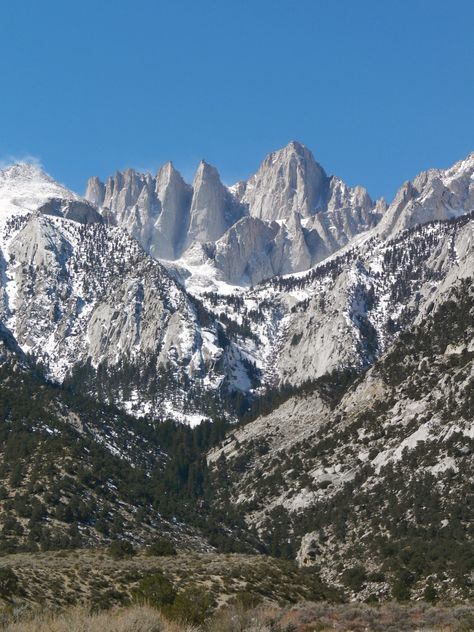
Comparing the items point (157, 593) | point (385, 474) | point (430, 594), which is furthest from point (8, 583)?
point (385, 474)

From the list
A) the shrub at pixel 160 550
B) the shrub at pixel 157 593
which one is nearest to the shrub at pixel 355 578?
the shrub at pixel 160 550

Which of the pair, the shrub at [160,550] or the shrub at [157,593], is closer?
the shrub at [157,593]

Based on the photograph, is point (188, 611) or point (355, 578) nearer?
point (188, 611)

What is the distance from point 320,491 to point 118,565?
284 feet

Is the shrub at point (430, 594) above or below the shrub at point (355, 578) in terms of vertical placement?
below

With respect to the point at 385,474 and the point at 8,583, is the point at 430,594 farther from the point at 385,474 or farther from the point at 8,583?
the point at 385,474

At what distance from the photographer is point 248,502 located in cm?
16462

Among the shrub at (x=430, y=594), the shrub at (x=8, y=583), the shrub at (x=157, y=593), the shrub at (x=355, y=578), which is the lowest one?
the shrub at (x=430, y=594)

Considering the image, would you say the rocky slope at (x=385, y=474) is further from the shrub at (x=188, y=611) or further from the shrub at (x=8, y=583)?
the shrub at (x=188, y=611)

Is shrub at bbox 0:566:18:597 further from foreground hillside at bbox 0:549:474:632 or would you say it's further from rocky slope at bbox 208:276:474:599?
rocky slope at bbox 208:276:474:599

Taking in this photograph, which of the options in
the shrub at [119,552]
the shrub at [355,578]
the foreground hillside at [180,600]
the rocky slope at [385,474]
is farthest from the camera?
the rocky slope at [385,474]

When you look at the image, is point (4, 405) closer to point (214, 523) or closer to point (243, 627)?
point (214, 523)

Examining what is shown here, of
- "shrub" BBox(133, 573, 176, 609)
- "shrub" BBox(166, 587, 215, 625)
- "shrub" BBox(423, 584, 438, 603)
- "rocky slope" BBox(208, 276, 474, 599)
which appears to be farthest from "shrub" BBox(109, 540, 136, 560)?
"shrub" BBox(166, 587, 215, 625)

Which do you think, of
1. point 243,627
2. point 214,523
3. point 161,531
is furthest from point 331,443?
point 243,627
